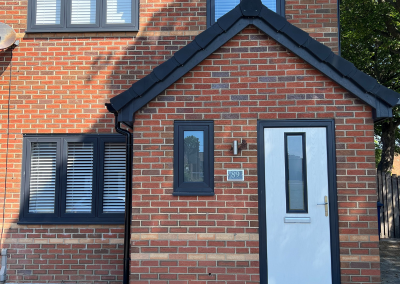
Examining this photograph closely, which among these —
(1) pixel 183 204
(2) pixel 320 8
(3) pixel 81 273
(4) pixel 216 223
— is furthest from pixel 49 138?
(2) pixel 320 8

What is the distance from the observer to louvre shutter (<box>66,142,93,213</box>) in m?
6.15

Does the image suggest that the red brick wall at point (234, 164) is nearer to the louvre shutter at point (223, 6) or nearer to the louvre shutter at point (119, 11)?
the louvre shutter at point (223, 6)

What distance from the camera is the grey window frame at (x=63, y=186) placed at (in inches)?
238

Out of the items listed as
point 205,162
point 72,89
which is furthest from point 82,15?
point 205,162

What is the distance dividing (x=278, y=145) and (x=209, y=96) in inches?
46.2

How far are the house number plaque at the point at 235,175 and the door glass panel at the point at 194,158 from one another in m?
0.39

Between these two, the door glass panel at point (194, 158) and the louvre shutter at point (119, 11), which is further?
the louvre shutter at point (119, 11)

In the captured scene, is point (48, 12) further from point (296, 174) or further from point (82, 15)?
point (296, 174)

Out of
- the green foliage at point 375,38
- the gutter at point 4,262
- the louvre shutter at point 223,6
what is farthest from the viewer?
the green foliage at point 375,38

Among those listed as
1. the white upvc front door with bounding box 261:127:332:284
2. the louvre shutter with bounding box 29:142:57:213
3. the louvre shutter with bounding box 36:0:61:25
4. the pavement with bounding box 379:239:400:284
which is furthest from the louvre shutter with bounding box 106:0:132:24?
the pavement with bounding box 379:239:400:284

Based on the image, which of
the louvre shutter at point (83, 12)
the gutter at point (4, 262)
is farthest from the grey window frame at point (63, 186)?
the louvre shutter at point (83, 12)

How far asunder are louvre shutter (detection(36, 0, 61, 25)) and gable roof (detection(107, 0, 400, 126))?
274 centimetres

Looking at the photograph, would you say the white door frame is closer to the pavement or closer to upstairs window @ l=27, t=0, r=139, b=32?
the pavement

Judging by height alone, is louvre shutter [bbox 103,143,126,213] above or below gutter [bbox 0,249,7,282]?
above
